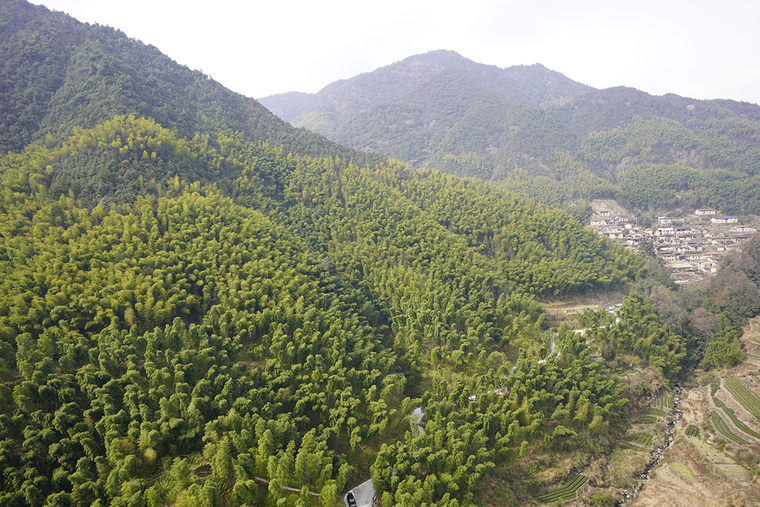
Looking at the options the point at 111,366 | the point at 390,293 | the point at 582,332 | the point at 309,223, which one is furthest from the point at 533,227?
Answer: the point at 111,366

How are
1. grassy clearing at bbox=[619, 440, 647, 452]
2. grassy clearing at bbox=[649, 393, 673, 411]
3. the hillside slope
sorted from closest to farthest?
grassy clearing at bbox=[619, 440, 647, 452] < grassy clearing at bbox=[649, 393, 673, 411] < the hillside slope

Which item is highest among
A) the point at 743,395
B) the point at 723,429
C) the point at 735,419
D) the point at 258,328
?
the point at 258,328

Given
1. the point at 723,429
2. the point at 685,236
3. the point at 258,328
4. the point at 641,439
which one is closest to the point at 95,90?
the point at 258,328

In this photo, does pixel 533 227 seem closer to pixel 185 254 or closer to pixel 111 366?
pixel 185 254

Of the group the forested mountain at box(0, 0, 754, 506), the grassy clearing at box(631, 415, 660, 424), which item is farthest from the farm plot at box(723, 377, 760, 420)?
the grassy clearing at box(631, 415, 660, 424)

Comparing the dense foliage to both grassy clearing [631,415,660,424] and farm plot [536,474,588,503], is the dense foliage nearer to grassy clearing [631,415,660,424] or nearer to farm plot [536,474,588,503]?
farm plot [536,474,588,503]

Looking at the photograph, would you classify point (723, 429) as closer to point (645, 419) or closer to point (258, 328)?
point (645, 419)
